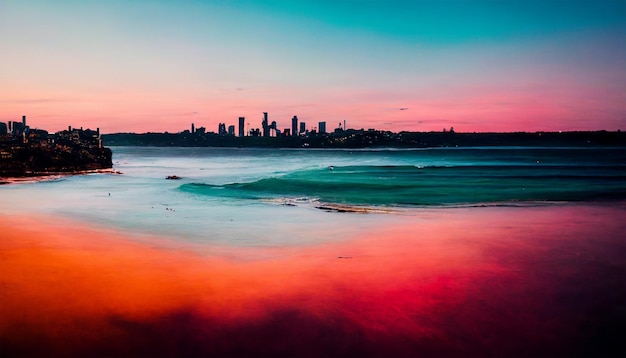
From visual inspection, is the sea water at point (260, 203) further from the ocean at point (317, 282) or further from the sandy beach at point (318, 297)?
the sandy beach at point (318, 297)

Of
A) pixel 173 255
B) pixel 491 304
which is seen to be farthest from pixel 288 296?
pixel 173 255

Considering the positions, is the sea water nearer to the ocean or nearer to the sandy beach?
the ocean

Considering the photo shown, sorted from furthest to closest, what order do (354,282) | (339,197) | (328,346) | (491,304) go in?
(339,197)
(354,282)
(491,304)
(328,346)

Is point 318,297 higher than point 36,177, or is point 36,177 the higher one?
point 36,177

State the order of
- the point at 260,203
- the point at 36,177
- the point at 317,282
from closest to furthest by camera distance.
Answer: the point at 317,282
the point at 260,203
the point at 36,177

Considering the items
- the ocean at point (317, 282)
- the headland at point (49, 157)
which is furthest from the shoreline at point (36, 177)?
the ocean at point (317, 282)

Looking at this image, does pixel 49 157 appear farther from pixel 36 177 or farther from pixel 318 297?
pixel 318 297

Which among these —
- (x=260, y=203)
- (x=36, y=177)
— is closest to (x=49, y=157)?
(x=36, y=177)

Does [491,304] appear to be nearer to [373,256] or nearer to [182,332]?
[373,256]
